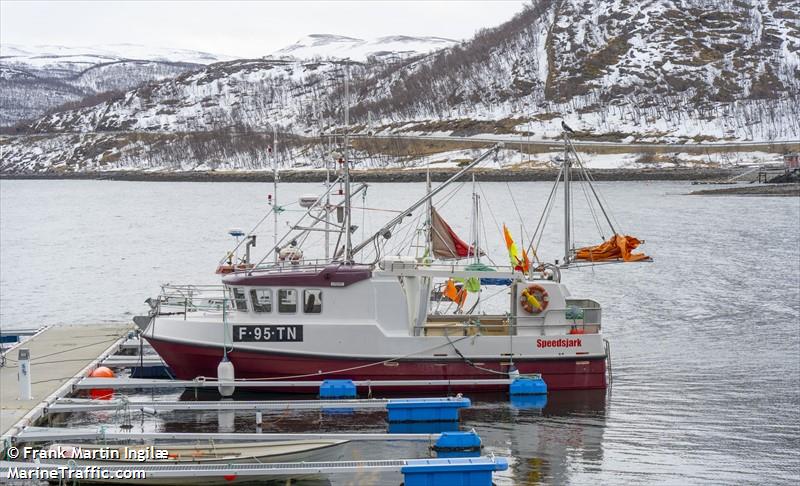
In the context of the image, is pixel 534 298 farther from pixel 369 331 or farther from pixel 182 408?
pixel 182 408

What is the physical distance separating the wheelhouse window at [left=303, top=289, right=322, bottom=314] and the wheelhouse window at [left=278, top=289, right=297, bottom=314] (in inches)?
9.5

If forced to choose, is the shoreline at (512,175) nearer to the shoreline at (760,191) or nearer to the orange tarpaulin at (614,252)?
the shoreline at (760,191)

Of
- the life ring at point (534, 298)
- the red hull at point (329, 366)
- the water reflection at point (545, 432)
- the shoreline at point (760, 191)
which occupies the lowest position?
the water reflection at point (545, 432)

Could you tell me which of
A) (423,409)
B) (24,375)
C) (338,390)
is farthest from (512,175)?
(24,375)

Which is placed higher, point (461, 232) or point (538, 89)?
point (538, 89)

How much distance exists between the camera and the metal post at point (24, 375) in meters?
20.8

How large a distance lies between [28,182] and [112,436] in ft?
617

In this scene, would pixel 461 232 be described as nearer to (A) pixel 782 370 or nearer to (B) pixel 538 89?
(A) pixel 782 370

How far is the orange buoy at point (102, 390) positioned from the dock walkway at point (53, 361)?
0.41m

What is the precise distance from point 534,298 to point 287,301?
5.80 meters

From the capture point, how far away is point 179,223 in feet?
302

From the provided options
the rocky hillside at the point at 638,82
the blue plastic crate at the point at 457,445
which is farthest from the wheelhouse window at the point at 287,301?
the rocky hillside at the point at 638,82

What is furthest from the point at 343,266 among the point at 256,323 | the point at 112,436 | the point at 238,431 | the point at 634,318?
the point at 634,318

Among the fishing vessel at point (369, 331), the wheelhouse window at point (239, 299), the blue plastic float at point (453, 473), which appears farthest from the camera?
the wheelhouse window at point (239, 299)
